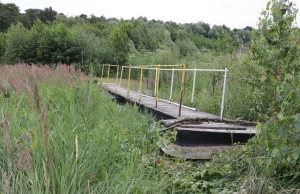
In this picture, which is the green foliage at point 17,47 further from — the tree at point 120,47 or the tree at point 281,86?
the tree at point 281,86

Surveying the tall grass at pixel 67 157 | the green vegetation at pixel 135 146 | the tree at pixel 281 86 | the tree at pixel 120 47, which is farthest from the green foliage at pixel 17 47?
the tree at pixel 281 86

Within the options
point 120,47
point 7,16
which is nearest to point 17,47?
point 120,47

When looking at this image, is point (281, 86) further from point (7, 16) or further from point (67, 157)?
point (7, 16)

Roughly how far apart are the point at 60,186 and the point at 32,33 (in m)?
24.6

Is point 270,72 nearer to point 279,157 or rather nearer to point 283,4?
point 283,4

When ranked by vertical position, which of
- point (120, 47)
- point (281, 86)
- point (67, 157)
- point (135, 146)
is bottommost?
point (135, 146)

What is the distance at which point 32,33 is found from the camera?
24500mm

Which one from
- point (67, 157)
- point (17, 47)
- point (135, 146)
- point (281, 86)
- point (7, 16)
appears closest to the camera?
point (67, 157)

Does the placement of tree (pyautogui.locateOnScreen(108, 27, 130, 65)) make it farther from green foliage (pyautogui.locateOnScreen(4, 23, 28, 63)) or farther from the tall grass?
the tall grass

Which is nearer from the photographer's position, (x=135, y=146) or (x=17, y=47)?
(x=135, y=146)

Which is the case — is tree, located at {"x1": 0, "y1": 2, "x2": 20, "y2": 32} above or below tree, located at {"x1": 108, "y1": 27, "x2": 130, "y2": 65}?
above

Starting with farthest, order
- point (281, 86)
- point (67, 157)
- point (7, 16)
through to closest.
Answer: point (7, 16)
point (281, 86)
point (67, 157)

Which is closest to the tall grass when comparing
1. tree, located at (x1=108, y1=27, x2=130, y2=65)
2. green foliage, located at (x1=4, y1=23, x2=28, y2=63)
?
tree, located at (x1=108, y1=27, x2=130, y2=65)

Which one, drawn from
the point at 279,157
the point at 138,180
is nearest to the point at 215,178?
the point at 279,157
